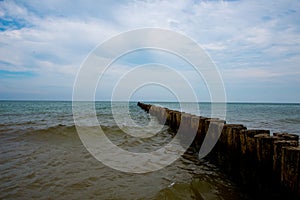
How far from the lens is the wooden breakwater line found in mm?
3070

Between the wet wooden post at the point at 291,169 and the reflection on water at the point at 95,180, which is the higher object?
the wet wooden post at the point at 291,169

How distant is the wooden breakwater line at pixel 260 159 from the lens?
10.1ft

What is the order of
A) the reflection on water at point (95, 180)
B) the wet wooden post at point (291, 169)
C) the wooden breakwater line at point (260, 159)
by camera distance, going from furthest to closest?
the reflection on water at point (95, 180) → the wooden breakwater line at point (260, 159) → the wet wooden post at point (291, 169)

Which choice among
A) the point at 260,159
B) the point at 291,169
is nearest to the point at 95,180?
the point at 260,159

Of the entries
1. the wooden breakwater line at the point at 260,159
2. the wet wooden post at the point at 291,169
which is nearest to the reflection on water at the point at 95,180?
the wooden breakwater line at the point at 260,159

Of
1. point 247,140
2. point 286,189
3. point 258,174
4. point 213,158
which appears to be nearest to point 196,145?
point 213,158

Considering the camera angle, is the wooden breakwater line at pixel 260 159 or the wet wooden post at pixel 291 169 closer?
the wet wooden post at pixel 291 169

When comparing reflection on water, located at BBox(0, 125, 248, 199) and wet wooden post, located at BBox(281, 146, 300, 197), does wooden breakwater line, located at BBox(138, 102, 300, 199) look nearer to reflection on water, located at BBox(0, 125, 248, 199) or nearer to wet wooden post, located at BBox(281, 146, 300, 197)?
wet wooden post, located at BBox(281, 146, 300, 197)

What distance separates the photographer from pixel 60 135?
9336mm

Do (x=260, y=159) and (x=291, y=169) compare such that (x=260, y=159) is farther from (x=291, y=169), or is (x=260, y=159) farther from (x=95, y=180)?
(x=95, y=180)

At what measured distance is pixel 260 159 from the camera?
4027 millimetres

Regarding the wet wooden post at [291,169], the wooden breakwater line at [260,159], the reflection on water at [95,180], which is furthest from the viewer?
the reflection on water at [95,180]

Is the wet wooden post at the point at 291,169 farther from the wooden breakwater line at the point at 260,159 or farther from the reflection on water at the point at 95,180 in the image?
the reflection on water at the point at 95,180

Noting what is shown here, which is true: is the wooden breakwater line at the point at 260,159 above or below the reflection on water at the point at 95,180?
above
